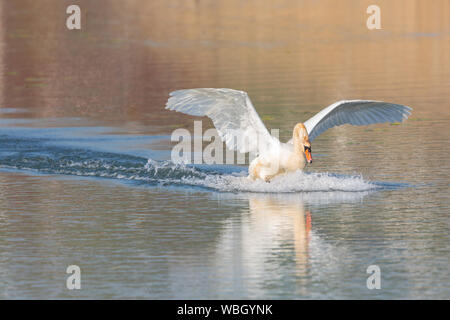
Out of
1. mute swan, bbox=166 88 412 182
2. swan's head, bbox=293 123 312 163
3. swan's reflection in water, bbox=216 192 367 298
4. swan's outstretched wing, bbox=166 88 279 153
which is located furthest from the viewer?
swan's outstretched wing, bbox=166 88 279 153

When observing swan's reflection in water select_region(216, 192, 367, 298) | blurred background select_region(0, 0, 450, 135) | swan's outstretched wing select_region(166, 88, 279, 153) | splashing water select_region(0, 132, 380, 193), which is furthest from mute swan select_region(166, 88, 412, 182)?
blurred background select_region(0, 0, 450, 135)

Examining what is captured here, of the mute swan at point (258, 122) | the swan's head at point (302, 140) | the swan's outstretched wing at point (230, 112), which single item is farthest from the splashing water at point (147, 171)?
the swan's outstretched wing at point (230, 112)

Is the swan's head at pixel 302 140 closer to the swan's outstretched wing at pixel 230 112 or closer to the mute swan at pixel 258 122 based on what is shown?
the mute swan at pixel 258 122

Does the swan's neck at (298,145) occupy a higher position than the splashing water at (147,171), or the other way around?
the swan's neck at (298,145)

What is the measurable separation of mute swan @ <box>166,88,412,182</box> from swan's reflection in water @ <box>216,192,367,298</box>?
2.41 ft

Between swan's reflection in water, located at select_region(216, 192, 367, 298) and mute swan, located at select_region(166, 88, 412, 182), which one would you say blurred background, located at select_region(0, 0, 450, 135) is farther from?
swan's reflection in water, located at select_region(216, 192, 367, 298)

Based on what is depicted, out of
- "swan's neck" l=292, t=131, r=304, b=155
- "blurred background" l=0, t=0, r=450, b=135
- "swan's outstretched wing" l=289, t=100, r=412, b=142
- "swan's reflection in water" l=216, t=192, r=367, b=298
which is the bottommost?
"swan's reflection in water" l=216, t=192, r=367, b=298

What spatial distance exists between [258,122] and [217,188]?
1314mm

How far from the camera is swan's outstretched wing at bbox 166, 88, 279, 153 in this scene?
61.0 feet

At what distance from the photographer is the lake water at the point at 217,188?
12.6 metres

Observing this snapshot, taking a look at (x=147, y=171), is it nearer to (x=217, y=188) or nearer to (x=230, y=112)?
(x=217, y=188)

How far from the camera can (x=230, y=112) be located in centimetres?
1897
